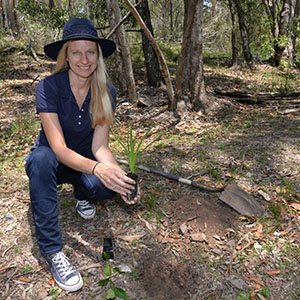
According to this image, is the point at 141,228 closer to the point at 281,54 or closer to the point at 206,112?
the point at 206,112

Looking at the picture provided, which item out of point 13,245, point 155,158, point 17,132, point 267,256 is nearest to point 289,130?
point 155,158

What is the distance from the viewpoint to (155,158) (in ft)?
14.8

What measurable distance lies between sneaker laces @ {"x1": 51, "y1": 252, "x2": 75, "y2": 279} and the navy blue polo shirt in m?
1.04

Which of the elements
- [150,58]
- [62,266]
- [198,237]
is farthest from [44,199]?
[150,58]

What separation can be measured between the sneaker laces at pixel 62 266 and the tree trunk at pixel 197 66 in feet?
16.6

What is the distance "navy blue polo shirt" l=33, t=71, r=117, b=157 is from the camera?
8.41 feet

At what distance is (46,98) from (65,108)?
0.68 ft

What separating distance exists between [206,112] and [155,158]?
2.65 meters

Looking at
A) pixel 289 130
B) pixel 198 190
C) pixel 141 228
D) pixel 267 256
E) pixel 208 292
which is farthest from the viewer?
pixel 289 130

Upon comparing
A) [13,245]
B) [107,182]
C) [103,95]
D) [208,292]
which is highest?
[103,95]

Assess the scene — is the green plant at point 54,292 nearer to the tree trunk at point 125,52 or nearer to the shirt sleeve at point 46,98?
the shirt sleeve at point 46,98

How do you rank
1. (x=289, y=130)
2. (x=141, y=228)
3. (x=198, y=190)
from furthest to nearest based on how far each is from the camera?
(x=289, y=130), (x=198, y=190), (x=141, y=228)

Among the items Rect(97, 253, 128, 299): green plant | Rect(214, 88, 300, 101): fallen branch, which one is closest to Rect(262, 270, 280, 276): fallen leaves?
Rect(97, 253, 128, 299): green plant

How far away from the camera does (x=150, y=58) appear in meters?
8.55
